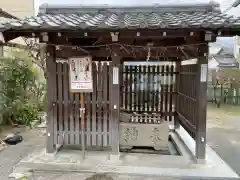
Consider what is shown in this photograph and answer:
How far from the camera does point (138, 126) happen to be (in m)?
6.07

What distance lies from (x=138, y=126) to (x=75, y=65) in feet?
6.89

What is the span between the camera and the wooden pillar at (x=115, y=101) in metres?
5.42

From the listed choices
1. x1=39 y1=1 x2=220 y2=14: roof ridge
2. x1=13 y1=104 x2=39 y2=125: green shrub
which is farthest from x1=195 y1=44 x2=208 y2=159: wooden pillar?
x1=13 y1=104 x2=39 y2=125: green shrub

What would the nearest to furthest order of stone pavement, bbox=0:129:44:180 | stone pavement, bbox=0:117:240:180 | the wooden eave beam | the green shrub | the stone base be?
1. the wooden eave beam
2. stone pavement, bbox=0:117:240:180
3. stone pavement, bbox=0:129:44:180
4. the stone base
5. the green shrub

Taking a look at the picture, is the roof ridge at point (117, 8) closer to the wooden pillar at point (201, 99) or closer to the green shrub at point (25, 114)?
the wooden pillar at point (201, 99)

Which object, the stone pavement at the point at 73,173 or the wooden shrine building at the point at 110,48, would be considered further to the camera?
the stone pavement at the point at 73,173

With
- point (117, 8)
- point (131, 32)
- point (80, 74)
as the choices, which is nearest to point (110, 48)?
point (131, 32)

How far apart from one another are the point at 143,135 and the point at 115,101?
124 cm

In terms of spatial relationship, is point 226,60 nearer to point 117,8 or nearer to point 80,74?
point 117,8

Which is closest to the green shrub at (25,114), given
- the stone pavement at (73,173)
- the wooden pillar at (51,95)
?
the stone pavement at (73,173)

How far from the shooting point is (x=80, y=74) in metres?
5.33

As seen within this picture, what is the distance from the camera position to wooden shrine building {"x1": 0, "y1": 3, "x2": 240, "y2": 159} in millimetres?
4660

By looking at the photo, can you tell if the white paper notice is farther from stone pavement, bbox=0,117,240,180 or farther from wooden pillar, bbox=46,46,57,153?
wooden pillar, bbox=46,46,57,153

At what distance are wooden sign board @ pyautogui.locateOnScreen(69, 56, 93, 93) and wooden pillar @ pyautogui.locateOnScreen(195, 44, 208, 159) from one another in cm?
227
